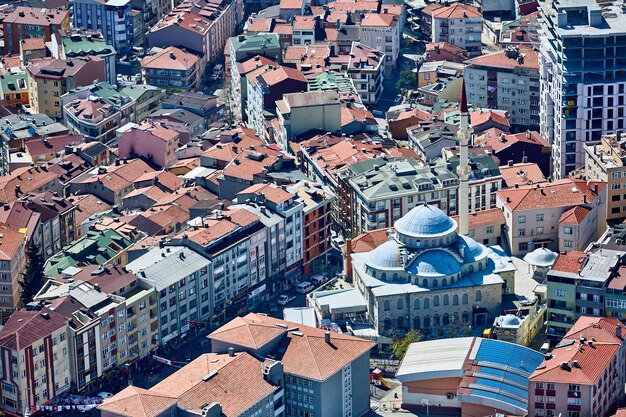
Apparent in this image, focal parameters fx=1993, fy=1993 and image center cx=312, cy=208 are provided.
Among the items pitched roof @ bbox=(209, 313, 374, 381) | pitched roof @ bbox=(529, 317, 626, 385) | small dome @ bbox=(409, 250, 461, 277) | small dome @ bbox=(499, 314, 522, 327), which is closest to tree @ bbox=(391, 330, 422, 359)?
small dome @ bbox=(409, 250, 461, 277)

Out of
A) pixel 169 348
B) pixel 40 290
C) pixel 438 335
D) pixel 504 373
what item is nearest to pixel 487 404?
pixel 504 373

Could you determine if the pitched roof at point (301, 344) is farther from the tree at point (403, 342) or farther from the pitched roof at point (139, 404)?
the pitched roof at point (139, 404)

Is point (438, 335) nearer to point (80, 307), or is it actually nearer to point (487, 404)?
point (487, 404)

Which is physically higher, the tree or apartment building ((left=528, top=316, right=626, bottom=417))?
apartment building ((left=528, top=316, right=626, bottom=417))

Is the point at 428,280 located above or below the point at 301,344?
above

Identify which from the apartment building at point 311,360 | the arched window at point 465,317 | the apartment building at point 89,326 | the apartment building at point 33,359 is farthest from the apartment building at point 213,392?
the arched window at point 465,317

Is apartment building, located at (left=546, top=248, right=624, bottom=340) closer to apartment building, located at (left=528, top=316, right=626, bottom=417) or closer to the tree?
apartment building, located at (left=528, top=316, right=626, bottom=417)

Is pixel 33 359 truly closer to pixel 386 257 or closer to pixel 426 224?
pixel 386 257

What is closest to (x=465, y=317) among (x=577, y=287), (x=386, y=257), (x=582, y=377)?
(x=386, y=257)
